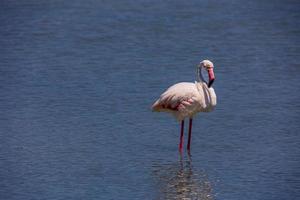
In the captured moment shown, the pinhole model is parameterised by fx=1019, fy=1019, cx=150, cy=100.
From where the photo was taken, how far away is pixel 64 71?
54.6ft

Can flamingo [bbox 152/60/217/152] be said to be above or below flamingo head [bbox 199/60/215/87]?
below

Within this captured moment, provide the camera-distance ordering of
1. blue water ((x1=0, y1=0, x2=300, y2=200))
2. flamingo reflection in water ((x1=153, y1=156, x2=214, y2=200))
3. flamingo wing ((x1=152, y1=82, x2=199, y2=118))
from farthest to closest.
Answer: flamingo wing ((x1=152, y1=82, x2=199, y2=118))
blue water ((x1=0, y1=0, x2=300, y2=200))
flamingo reflection in water ((x1=153, y1=156, x2=214, y2=200))

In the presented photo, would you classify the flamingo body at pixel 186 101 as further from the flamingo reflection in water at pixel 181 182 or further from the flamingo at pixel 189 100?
the flamingo reflection in water at pixel 181 182

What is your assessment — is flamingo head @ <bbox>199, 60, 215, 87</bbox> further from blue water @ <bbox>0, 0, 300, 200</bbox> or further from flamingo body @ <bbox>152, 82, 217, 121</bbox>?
blue water @ <bbox>0, 0, 300, 200</bbox>

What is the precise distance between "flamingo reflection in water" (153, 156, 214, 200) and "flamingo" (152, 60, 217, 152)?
40.8 inches

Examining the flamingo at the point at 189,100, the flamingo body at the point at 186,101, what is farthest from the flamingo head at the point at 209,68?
the flamingo body at the point at 186,101

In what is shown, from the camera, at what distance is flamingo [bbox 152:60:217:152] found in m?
13.2

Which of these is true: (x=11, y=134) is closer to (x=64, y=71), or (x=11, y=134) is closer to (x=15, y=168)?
(x=15, y=168)

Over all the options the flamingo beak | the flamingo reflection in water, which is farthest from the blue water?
the flamingo beak

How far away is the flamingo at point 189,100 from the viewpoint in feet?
43.4

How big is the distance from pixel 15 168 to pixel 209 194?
8.01 ft

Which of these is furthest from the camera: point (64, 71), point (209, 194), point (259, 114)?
point (64, 71)

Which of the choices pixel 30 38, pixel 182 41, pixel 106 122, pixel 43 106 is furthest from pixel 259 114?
pixel 30 38

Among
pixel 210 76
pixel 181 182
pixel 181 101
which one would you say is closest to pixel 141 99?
pixel 181 101
